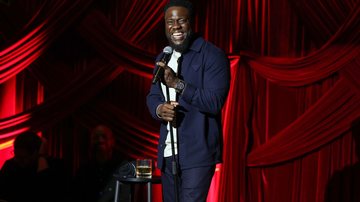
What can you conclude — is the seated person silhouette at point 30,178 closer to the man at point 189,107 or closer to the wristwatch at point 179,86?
the man at point 189,107

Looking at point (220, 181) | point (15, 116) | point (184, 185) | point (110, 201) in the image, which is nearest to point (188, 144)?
point (184, 185)

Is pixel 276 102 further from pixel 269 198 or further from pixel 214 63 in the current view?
pixel 214 63

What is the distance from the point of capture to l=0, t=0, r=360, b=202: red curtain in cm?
446

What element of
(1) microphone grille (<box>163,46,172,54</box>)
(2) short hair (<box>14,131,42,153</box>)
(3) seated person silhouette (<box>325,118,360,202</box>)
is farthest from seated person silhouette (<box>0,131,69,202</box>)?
(3) seated person silhouette (<box>325,118,360,202</box>)

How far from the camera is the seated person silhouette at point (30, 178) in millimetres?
3361

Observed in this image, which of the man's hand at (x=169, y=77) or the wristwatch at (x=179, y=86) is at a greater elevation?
the man's hand at (x=169, y=77)

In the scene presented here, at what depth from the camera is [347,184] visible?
448cm

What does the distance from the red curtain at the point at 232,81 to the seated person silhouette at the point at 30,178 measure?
118 centimetres

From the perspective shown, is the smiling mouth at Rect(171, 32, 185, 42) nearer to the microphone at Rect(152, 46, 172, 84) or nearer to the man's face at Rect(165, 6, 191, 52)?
the man's face at Rect(165, 6, 191, 52)

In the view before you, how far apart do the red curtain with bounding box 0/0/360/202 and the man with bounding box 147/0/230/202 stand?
1.99m

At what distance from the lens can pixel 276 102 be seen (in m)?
4.61

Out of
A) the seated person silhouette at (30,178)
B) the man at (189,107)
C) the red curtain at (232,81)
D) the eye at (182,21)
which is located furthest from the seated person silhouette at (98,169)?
the eye at (182,21)

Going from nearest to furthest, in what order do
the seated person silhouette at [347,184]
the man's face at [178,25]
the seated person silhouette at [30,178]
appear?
the man's face at [178,25]
the seated person silhouette at [30,178]
the seated person silhouette at [347,184]

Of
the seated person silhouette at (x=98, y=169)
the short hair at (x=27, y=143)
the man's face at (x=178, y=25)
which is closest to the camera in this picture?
the man's face at (x=178, y=25)
